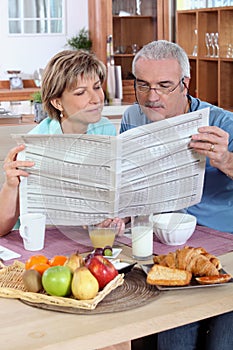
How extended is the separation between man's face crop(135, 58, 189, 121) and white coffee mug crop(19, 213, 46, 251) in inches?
21.1

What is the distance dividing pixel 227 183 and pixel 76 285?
926mm

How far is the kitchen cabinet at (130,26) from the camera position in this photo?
5.90m

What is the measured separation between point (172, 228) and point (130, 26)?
4.34 meters

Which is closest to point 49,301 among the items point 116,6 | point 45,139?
point 45,139

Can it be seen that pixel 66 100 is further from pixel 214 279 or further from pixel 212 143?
pixel 214 279

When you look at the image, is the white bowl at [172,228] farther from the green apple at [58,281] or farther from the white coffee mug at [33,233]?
the green apple at [58,281]

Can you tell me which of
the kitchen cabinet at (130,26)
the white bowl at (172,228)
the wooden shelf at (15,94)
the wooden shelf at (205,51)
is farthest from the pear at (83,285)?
the kitchen cabinet at (130,26)

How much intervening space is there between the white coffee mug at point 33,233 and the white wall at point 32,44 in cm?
429

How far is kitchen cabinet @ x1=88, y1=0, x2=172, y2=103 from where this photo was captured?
5.90 metres

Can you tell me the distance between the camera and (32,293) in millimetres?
1498

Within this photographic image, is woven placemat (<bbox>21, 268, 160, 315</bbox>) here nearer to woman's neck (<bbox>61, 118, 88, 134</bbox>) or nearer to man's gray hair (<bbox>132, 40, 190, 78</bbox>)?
woman's neck (<bbox>61, 118, 88, 134</bbox>)

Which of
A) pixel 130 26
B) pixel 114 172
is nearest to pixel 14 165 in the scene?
pixel 114 172

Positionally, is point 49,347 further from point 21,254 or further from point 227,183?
point 227,183

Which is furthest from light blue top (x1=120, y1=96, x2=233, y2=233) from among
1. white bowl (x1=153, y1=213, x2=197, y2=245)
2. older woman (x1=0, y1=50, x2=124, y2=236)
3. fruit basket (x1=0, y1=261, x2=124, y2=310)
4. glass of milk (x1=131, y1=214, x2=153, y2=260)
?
fruit basket (x1=0, y1=261, x2=124, y2=310)
